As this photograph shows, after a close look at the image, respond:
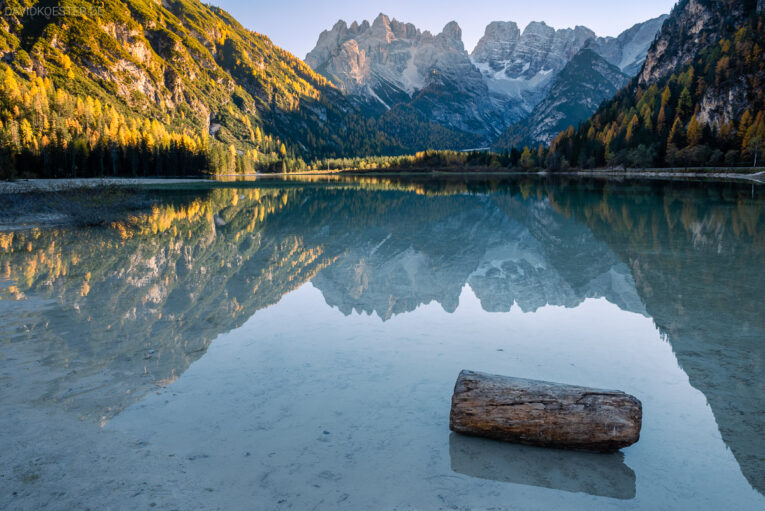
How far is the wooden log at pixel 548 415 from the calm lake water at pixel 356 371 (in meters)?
0.21

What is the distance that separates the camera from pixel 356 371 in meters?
8.51

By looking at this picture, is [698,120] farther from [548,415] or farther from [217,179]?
[548,415]

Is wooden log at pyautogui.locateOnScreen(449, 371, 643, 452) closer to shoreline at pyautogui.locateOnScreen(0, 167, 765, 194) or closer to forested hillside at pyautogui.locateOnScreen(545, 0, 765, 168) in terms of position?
shoreline at pyautogui.locateOnScreen(0, 167, 765, 194)

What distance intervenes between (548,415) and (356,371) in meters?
3.77

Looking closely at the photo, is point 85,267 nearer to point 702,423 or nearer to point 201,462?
point 201,462

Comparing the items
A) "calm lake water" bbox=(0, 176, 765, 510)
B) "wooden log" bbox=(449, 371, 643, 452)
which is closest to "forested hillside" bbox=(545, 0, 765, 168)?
"calm lake water" bbox=(0, 176, 765, 510)

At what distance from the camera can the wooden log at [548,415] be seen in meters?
5.85

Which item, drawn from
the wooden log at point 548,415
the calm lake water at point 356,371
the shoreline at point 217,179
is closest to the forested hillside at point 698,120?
the shoreline at point 217,179

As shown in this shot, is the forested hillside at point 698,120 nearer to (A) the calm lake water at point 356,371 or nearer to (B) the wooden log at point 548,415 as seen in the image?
(A) the calm lake water at point 356,371

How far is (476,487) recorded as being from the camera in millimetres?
5309

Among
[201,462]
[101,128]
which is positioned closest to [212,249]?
[201,462]

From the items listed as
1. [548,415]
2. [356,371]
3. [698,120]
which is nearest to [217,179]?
[356,371]

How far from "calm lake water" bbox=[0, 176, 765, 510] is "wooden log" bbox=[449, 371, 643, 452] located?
0.21m

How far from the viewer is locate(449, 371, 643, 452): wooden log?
5852mm
